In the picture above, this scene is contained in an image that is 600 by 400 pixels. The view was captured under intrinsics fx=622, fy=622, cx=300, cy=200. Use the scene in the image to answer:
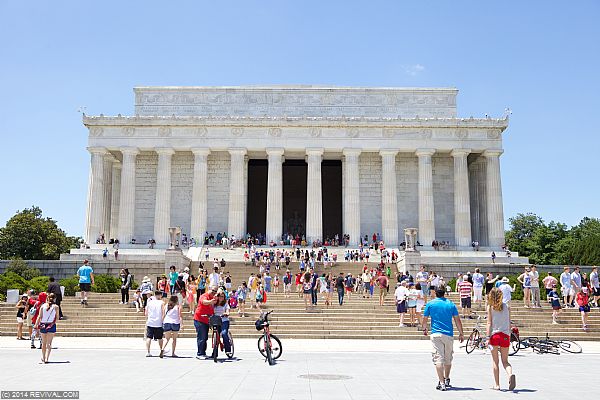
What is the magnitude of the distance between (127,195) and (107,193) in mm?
4099

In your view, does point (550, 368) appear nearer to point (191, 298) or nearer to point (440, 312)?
point (440, 312)

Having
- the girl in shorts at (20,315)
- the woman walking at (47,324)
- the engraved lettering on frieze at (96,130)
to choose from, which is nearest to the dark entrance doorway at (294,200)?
the engraved lettering on frieze at (96,130)

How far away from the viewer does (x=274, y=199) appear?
58812 millimetres

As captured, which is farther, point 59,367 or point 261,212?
point 261,212

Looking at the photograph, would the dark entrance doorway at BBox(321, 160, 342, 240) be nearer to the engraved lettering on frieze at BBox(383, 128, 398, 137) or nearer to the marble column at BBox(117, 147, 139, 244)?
the engraved lettering on frieze at BBox(383, 128, 398, 137)

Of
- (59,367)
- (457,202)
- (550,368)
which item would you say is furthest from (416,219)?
(59,367)

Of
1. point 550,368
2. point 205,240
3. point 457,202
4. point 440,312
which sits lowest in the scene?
point 550,368

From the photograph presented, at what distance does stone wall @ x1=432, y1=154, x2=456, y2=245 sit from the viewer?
6234 centimetres

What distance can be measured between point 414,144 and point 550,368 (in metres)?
45.0

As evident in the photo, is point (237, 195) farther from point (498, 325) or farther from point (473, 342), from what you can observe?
point (498, 325)

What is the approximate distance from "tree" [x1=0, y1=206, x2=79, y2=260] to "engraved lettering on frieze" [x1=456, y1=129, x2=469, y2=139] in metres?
47.1

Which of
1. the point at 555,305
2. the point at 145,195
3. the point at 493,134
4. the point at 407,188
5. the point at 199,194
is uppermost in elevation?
the point at 493,134

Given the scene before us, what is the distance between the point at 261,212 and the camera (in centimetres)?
7281

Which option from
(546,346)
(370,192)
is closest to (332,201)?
(370,192)
